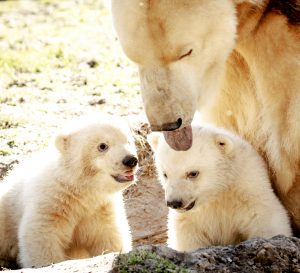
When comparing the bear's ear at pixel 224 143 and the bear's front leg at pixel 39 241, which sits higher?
the bear's ear at pixel 224 143

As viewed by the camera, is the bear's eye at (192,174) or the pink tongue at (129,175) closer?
the bear's eye at (192,174)

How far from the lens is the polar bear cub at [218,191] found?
5.81m

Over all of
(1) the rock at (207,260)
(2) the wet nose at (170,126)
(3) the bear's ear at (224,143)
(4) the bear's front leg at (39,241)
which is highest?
(2) the wet nose at (170,126)

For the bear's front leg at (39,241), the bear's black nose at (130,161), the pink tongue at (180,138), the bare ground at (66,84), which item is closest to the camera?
the pink tongue at (180,138)

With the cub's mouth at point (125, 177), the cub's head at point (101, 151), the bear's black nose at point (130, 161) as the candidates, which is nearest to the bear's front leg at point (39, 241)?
the cub's head at point (101, 151)

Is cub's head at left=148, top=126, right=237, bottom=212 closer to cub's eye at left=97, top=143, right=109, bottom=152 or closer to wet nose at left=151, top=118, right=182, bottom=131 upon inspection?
cub's eye at left=97, top=143, right=109, bottom=152

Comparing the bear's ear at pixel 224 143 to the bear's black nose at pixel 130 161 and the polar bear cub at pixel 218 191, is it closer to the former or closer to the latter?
the polar bear cub at pixel 218 191

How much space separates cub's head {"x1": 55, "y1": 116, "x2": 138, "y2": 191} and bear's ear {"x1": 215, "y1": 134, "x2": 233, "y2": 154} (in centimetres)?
62

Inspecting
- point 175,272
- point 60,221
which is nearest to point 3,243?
point 60,221

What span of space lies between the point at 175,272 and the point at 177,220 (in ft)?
3.91

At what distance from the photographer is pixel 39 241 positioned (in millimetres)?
6340

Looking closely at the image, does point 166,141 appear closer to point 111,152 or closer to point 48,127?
point 111,152

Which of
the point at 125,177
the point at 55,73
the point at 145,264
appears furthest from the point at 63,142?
the point at 55,73

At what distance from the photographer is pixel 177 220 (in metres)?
6.05
